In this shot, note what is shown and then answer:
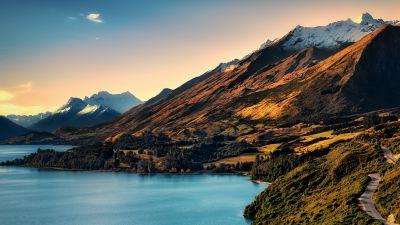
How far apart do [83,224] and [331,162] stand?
8816 centimetres

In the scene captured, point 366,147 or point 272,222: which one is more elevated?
point 366,147

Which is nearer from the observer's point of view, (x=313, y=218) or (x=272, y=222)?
(x=313, y=218)

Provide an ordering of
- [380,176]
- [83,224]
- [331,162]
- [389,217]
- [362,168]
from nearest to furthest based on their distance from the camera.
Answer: [389,217] < [380,176] < [362,168] < [331,162] < [83,224]

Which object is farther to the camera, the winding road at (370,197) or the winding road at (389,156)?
the winding road at (389,156)

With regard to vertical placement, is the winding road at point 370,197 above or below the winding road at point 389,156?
below

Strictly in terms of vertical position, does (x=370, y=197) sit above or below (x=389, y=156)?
below

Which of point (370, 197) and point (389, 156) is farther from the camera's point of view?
point (389, 156)

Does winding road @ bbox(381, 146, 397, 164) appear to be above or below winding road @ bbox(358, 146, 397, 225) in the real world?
above

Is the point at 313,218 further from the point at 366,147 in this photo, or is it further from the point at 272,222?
the point at 366,147

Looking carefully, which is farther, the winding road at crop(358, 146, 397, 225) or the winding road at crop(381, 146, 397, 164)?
the winding road at crop(381, 146, 397, 164)

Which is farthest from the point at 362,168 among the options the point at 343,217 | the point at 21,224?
the point at 21,224

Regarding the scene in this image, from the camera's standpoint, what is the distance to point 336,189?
5812 inches

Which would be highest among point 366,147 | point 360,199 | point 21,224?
point 366,147

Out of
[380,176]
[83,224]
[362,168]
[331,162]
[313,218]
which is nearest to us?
[313,218]
